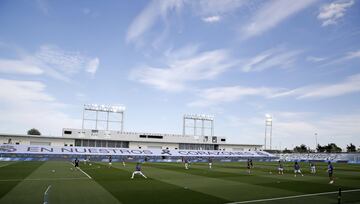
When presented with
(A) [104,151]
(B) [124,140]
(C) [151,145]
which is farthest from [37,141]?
(C) [151,145]

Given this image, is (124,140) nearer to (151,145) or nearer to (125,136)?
(125,136)

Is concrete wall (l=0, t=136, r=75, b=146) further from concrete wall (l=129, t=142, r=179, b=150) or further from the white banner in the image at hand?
concrete wall (l=129, t=142, r=179, b=150)

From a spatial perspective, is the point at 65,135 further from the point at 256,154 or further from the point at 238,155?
the point at 256,154

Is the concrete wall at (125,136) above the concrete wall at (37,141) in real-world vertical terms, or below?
above

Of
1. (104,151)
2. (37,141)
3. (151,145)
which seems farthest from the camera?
(151,145)

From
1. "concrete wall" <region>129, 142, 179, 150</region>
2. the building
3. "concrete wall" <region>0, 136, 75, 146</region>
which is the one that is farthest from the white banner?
"concrete wall" <region>0, 136, 75, 146</region>

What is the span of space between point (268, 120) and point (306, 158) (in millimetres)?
20972

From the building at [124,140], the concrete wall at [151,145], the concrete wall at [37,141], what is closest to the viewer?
the concrete wall at [37,141]

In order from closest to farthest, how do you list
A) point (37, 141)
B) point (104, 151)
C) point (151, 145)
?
point (104, 151) < point (37, 141) < point (151, 145)

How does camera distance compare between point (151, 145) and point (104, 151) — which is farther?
point (151, 145)

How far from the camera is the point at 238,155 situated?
339 ft

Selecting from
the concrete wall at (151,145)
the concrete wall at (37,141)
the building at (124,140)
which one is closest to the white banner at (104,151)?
the concrete wall at (151,145)

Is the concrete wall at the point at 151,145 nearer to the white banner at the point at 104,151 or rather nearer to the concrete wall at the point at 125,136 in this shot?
the concrete wall at the point at 125,136

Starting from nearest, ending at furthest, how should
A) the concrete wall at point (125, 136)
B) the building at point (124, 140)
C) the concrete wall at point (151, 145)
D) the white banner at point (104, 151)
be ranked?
the white banner at point (104, 151)
the building at point (124, 140)
the concrete wall at point (125, 136)
the concrete wall at point (151, 145)
